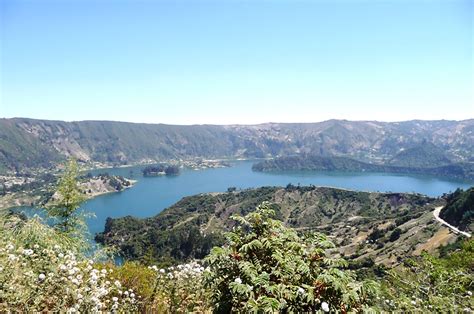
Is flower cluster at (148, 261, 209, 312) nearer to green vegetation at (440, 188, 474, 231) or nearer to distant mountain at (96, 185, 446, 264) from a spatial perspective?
distant mountain at (96, 185, 446, 264)

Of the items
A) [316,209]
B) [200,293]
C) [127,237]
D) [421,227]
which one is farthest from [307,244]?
[316,209]

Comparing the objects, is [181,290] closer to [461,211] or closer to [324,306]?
[324,306]

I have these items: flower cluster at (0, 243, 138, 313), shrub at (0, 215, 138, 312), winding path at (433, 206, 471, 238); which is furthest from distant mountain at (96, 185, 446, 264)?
flower cluster at (0, 243, 138, 313)

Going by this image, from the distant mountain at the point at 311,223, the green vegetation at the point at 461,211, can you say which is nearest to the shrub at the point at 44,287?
the distant mountain at the point at 311,223

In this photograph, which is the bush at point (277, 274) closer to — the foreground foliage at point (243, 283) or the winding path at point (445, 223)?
the foreground foliage at point (243, 283)

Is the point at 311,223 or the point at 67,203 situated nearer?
the point at 67,203

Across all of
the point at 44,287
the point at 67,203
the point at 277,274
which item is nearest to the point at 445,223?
A: the point at 67,203
